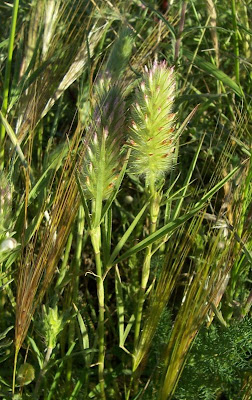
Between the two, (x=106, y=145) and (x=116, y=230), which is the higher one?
A: (x=106, y=145)

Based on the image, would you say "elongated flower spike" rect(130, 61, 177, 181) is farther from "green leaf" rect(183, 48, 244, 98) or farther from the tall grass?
"green leaf" rect(183, 48, 244, 98)

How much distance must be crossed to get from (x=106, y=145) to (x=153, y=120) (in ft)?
0.25

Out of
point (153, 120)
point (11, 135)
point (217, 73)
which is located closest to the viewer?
point (153, 120)

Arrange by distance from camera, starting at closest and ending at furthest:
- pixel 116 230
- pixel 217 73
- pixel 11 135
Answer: pixel 11 135 → pixel 217 73 → pixel 116 230

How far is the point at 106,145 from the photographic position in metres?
0.82

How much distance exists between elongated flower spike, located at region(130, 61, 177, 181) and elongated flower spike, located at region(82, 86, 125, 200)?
0.07 ft

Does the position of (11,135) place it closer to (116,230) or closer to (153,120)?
(153,120)

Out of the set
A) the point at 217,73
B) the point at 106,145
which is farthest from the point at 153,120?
the point at 217,73

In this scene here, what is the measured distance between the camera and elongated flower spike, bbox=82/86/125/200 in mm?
819

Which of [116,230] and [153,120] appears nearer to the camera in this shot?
[153,120]

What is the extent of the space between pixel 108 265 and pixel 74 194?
0.12 m

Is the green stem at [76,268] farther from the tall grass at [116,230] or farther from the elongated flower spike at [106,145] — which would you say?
the elongated flower spike at [106,145]

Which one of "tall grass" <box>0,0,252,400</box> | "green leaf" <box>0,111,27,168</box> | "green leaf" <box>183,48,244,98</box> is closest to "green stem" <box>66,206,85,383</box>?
"tall grass" <box>0,0,252,400</box>

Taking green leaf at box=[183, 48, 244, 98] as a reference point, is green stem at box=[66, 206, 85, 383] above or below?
below
